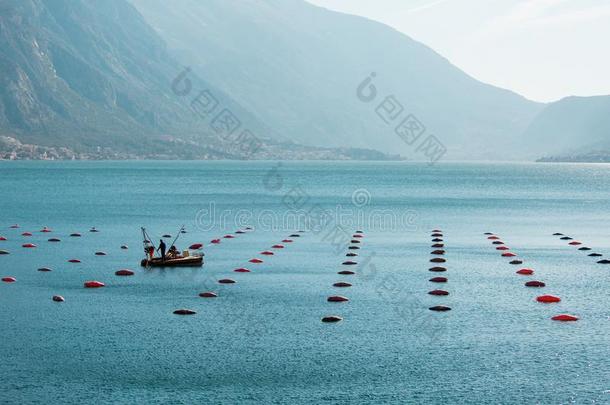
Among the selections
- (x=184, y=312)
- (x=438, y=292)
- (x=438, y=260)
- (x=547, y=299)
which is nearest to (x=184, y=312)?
(x=184, y=312)

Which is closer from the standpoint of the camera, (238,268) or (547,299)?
(547,299)

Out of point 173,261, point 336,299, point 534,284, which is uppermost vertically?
point 534,284

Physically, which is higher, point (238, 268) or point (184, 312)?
point (238, 268)

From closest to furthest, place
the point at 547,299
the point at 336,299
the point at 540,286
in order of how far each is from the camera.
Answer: the point at 336,299, the point at 547,299, the point at 540,286

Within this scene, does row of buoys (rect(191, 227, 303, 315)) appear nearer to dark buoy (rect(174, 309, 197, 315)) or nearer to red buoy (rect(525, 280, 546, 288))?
dark buoy (rect(174, 309, 197, 315))

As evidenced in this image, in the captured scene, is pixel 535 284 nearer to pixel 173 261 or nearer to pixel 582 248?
pixel 582 248

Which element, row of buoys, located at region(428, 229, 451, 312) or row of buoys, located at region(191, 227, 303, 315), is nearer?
row of buoys, located at region(428, 229, 451, 312)

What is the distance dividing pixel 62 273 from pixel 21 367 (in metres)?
45.9

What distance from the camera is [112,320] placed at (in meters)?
83.2

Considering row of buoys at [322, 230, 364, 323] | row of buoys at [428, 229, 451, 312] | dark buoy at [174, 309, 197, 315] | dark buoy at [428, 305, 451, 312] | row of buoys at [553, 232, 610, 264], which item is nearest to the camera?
row of buoys at [322, 230, 364, 323]

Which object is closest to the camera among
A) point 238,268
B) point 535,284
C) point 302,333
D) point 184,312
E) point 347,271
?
point 302,333

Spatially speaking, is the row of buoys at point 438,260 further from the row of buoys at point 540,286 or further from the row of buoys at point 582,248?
the row of buoys at point 582,248

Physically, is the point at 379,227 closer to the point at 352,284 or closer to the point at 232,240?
the point at 232,240

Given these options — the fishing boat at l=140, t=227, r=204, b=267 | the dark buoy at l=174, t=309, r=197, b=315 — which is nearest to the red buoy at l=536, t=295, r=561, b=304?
the dark buoy at l=174, t=309, r=197, b=315
